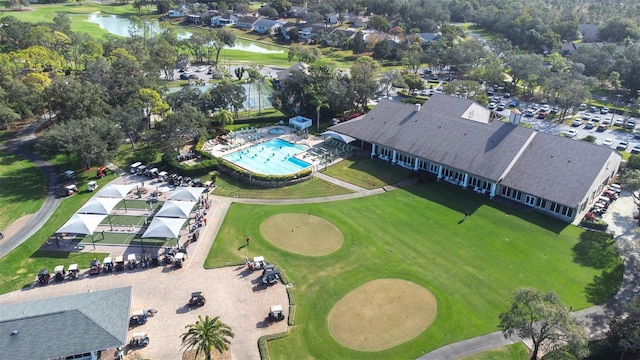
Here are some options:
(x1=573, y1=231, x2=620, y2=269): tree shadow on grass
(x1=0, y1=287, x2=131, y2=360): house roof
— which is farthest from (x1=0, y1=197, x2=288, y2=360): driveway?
(x1=573, y1=231, x2=620, y2=269): tree shadow on grass

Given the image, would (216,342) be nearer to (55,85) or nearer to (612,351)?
(612,351)

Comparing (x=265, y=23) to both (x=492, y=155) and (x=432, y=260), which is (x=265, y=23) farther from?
(x=432, y=260)

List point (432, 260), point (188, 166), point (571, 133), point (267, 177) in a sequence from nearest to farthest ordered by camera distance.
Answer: point (432, 260) → point (267, 177) → point (188, 166) → point (571, 133)

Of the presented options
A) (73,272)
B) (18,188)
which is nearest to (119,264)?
(73,272)

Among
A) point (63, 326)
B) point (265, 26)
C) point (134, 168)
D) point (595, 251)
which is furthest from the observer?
point (265, 26)

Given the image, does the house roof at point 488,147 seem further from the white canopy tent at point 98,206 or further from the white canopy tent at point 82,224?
the white canopy tent at point 82,224

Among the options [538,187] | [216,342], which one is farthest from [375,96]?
[216,342]

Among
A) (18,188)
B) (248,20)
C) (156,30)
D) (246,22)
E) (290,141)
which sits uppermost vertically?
(248,20)
